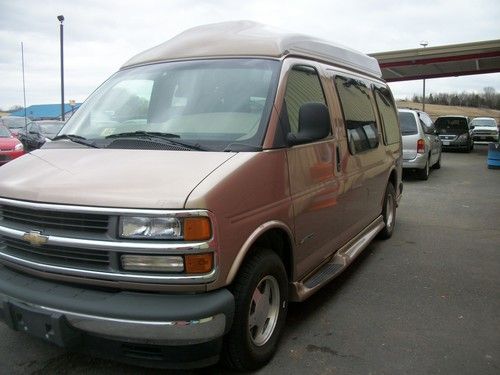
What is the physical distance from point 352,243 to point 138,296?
9.69 feet

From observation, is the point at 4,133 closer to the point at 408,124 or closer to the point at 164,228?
the point at 408,124

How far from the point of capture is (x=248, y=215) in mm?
3039

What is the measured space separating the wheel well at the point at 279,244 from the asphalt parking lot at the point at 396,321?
2.01 ft

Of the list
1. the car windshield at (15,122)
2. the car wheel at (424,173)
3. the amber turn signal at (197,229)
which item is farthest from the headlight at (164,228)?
the car windshield at (15,122)

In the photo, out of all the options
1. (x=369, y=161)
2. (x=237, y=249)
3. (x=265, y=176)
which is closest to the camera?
(x=237, y=249)

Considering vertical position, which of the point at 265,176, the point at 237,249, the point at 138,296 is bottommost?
the point at 138,296

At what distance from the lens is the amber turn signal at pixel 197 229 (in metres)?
2.65

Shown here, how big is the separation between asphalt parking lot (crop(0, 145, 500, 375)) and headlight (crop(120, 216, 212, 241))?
1.12 metres

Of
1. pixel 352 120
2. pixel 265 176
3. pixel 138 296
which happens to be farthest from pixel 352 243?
pixel 138 296

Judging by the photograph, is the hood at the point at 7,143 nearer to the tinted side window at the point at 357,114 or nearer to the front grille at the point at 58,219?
the tinted side window at the point at 357,114

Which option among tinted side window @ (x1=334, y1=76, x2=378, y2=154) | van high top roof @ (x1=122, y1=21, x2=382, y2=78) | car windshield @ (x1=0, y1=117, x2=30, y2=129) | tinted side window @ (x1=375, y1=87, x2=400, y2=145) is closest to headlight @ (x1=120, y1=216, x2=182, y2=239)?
van high top roof @ (x1=122, y1=21, x2=382, y2=78)

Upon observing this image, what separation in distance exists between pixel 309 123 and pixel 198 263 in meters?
1.35

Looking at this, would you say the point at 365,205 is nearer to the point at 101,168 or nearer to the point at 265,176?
the point at 265,176

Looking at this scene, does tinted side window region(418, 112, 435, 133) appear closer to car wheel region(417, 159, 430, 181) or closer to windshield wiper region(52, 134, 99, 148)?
car wheel region(417, 159, 430, 181)
